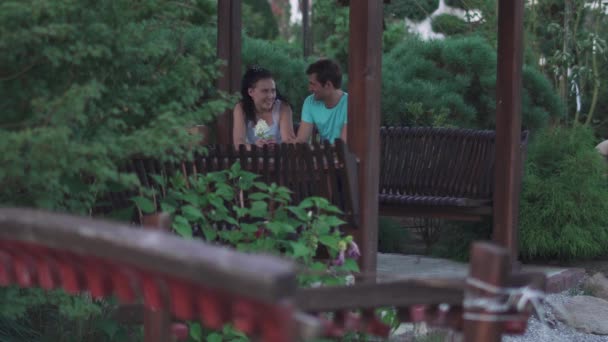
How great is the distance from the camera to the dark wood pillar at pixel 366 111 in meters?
5.19

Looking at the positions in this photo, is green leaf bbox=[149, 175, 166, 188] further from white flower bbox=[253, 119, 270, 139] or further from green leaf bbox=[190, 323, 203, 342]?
white flower bbox=[253, 119, 270, 139]

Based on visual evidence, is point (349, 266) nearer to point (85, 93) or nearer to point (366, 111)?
point (366, 111)

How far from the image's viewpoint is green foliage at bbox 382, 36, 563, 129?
9.23 metres

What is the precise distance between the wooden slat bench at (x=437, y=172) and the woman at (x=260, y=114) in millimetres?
1237

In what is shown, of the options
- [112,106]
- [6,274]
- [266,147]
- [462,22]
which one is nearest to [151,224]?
[6,274]

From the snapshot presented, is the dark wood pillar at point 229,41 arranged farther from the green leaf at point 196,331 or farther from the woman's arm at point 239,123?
the green leaf at point 196,331

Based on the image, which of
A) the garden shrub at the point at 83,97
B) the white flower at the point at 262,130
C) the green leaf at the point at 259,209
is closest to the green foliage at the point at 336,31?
the white flower at the point at 262,130

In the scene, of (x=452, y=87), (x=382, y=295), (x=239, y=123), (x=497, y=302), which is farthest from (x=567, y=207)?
(x=382, y=295)

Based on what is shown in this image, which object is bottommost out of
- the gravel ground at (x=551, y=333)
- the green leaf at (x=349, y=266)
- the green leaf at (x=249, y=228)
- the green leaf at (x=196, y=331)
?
the gravel ground at (x=551, y=333)

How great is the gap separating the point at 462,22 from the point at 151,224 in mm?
12346

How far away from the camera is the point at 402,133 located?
7.93 metres

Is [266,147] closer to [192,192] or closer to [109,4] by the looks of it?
[192,192]

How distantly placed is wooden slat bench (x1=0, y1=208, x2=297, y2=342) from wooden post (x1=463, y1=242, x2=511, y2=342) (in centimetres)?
71

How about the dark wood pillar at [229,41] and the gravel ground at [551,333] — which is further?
the dark wood pillar at [229,41]
